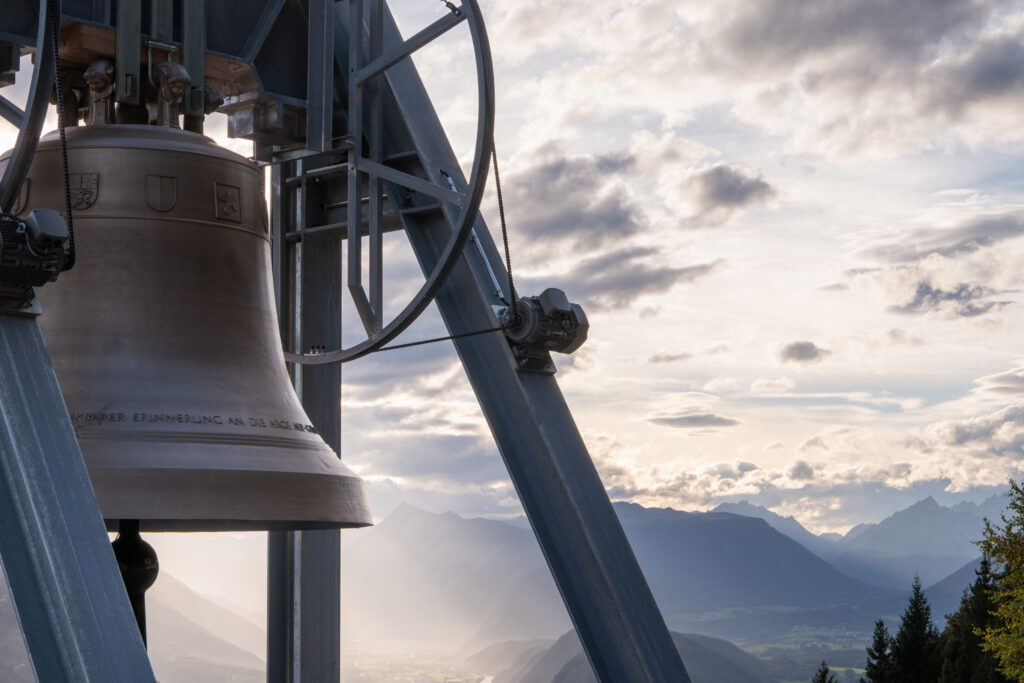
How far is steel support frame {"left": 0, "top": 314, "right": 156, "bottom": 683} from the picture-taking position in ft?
13.8

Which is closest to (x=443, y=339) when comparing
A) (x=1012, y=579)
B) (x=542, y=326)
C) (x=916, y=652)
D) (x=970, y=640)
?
(x=542, y=326)

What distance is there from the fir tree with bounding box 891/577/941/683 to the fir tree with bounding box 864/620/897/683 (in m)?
0.29

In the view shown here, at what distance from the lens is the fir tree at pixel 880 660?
4588cm

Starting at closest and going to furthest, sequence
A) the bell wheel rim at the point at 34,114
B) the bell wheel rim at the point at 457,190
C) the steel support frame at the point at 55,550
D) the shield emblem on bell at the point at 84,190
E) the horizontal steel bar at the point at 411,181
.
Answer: the steel support frame at the point at 55,550, the bell wheel rim at the point at 34,114, the shield emblem on bell at the point at 84,190, the bell wheel rim at the point at 457,190, the horizontal steel bar at the point at 411,181

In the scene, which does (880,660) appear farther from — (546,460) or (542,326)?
(542,326)

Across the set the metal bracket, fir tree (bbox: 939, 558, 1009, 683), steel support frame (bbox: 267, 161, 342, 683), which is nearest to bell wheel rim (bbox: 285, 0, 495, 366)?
the metal bracket

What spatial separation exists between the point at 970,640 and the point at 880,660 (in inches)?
133

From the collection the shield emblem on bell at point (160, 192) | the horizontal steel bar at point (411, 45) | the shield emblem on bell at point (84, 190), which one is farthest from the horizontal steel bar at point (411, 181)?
the shield emblem on bell at point (84, 190)

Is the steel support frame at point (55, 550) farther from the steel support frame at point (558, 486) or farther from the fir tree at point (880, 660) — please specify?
the fir tree at point (880, 660)

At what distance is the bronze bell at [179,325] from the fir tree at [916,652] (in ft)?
142

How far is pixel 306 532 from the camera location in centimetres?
834

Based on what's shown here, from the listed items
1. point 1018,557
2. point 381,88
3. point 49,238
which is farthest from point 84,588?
point 1018,557

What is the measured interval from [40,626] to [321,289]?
14.8 feet

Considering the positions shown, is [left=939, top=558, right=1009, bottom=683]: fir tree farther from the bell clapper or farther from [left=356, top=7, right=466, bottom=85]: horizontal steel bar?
the bell clapper
